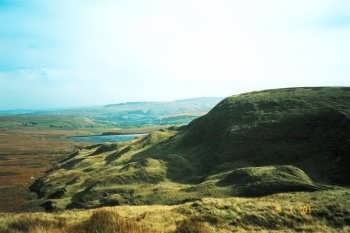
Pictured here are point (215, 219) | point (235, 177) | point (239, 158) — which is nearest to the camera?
point (215, 219)

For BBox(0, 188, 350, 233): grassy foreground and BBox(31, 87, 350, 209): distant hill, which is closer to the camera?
BBox(0, 188, 350, 233): grassy foreground

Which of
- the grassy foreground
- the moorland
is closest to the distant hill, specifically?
the moorland

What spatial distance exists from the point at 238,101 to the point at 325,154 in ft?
78.9

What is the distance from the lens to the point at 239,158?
53.6 m

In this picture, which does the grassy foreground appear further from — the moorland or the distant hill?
the distant hill

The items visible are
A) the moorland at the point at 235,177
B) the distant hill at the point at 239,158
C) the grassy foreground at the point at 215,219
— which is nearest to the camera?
the grassy foreground at the point at 215,219

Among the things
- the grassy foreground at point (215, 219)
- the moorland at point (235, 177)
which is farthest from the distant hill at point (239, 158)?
the grassy foreground at point (215, 219)

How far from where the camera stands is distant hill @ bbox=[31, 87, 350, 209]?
142ft

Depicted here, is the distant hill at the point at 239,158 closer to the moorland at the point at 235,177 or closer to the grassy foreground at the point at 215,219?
the moorland at the point at 235,177

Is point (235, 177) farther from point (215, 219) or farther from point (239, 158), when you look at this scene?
point (215, 219)

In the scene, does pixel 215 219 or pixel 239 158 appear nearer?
pixel 215 219

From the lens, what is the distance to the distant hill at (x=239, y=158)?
142 ft

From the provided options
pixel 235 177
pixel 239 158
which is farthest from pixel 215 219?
pixel 239 158

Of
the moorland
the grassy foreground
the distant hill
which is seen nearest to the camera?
the grassy foreground
